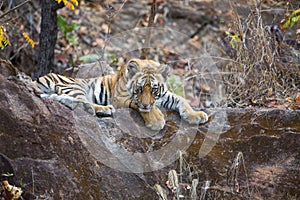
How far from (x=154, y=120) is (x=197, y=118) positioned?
18.0 inches

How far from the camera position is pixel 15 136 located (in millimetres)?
4391

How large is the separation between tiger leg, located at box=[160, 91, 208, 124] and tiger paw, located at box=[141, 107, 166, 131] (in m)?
0.28

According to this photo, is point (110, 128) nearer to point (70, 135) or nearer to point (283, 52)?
point (70, 135)

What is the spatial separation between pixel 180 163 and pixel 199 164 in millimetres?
364

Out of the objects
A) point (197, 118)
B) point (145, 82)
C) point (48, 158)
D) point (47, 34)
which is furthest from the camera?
point (47, 34)

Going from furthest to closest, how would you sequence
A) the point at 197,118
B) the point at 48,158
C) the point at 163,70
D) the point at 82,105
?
the point at 163,70 < the point at 197,118 < the point at 82,105 < the point at 48,158

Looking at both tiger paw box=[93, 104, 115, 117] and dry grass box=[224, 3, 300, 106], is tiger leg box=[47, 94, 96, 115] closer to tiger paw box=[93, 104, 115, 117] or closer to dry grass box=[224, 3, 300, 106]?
tiger paw box=[93, 104, 115, 117]

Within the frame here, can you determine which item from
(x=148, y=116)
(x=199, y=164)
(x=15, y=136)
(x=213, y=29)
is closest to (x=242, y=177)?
(x=199, y=164)

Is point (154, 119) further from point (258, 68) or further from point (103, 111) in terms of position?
point (258, 68)

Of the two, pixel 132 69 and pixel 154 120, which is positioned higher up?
pixel 132 69

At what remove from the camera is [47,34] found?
703cm

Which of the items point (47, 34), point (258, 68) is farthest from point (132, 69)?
point (258, 68)

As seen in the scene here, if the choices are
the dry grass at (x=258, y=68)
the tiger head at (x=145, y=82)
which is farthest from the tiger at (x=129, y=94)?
the dry grass at (x=258, y=68)

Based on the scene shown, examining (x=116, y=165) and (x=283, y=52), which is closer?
(x=116, y=165)
